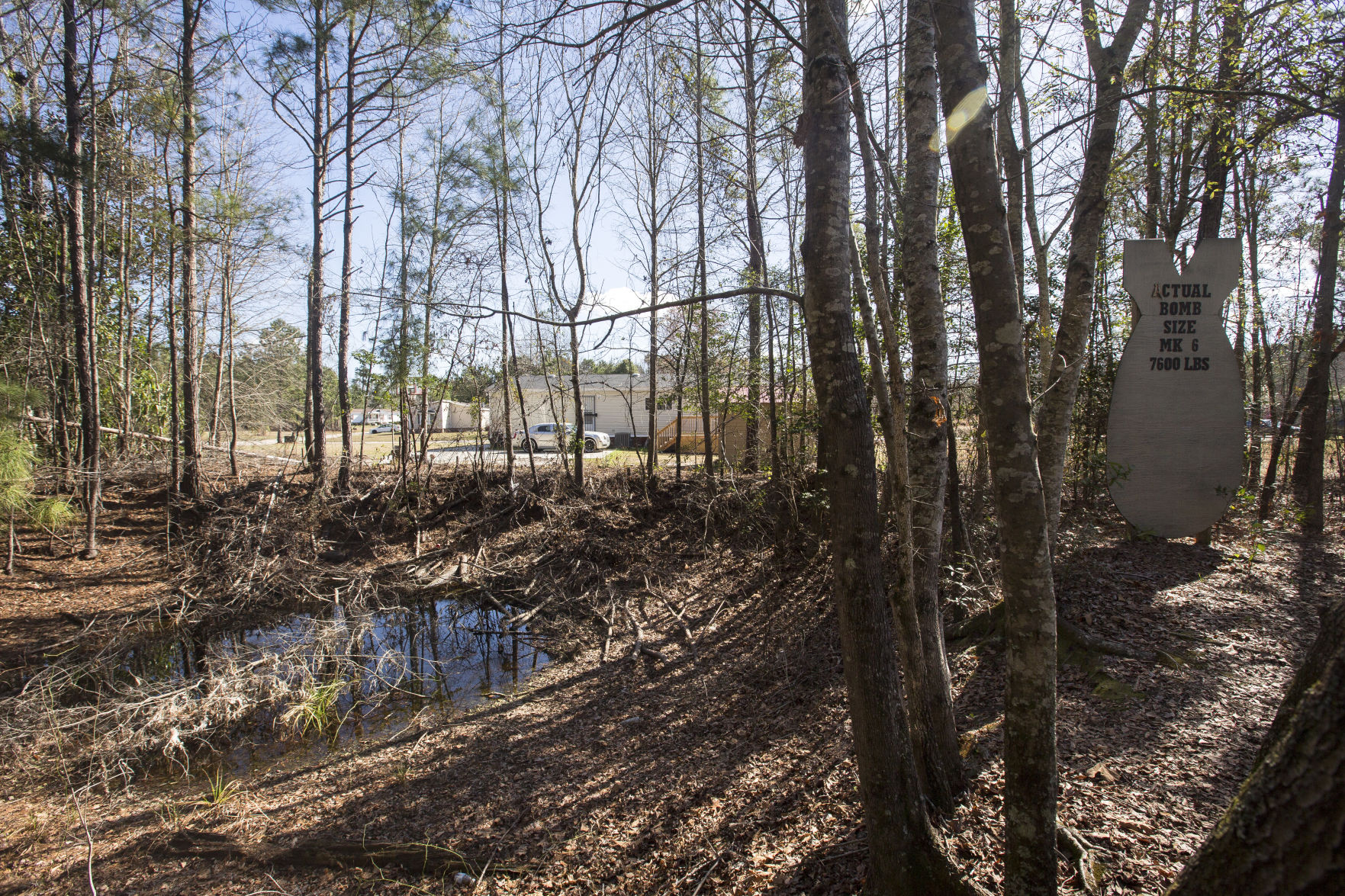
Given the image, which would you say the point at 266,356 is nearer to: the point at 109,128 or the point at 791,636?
the point at 109,128

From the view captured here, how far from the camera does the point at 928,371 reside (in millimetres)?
3211

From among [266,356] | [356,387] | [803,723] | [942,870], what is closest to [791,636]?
[803,723]

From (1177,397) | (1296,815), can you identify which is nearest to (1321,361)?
(1177,397)

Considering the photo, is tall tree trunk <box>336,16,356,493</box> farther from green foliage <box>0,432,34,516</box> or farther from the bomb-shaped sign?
the bomb-shaped sign

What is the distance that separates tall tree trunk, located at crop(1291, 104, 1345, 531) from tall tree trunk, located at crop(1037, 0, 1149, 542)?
14.5 feet

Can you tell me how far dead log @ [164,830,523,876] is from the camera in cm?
380

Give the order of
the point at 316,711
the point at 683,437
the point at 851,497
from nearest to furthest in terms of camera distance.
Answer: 1. the point at 851,497
2. the point at 316,711
3. the point at 683,437

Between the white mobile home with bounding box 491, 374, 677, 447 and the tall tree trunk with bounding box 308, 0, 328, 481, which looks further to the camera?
the white mobile home with bounding box 491, 374, 677, 447

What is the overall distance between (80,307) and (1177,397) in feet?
52.2

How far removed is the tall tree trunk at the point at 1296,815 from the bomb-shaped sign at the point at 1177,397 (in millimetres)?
6448

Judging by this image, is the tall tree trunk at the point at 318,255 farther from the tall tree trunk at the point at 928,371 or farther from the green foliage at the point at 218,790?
the tall tree trunk at the point at 928,371

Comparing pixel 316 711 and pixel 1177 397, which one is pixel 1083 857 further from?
pixel 316 711

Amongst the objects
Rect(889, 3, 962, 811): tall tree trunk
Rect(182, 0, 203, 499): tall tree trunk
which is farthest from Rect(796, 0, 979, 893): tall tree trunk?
Rect(182, 0, 203, 499): tall tree trunk

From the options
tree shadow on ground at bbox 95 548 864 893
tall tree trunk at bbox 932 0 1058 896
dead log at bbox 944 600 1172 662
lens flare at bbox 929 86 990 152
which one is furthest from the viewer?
dead log at bbox 944 600 1172 662
